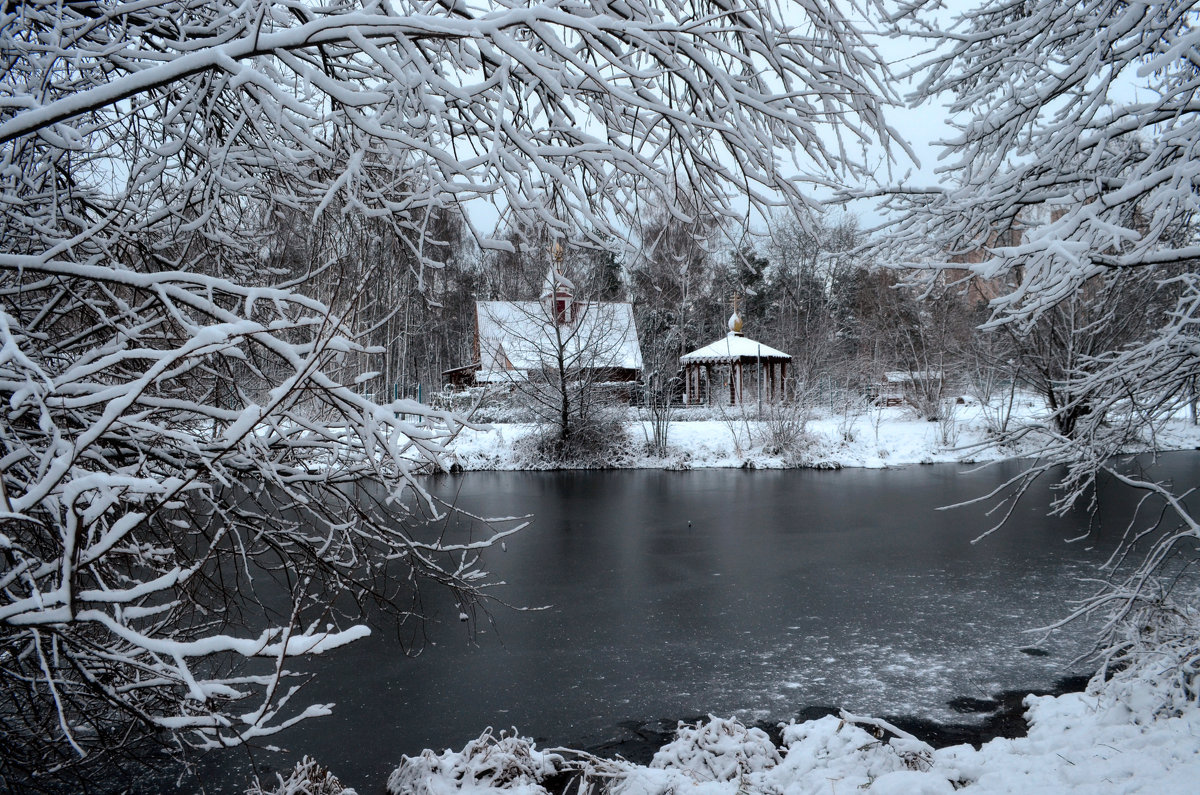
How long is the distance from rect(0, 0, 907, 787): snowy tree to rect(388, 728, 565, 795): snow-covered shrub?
1508mm

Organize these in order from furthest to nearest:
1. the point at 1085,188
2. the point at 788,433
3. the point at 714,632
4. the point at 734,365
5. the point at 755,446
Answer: the point at 734,365 → the point at 755,446 → the point at 788,433 → the point at 714,632 → the point at 1085,188

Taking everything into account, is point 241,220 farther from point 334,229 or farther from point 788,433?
point 788,433

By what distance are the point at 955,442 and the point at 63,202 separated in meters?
21.1

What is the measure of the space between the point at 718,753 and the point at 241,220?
12.1 feet

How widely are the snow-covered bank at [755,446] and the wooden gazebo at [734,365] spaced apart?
4688 millimetres

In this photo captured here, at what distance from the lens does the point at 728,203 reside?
2.57 meters

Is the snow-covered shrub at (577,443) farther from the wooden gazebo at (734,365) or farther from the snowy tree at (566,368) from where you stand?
the wooden gazebo at (734,365)

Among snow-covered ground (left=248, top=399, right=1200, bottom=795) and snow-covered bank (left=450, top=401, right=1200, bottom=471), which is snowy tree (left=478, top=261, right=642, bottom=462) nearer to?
snow-covered bank (left=450, top=401, right=1200, bottom=471)

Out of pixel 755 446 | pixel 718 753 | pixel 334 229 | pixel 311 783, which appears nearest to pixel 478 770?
pixel 311 783

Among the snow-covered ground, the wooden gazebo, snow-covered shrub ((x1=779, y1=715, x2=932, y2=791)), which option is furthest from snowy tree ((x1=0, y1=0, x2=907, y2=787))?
the wooden gazebo

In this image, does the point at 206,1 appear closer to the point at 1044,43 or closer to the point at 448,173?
the point at 448,173

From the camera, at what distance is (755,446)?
20641mm

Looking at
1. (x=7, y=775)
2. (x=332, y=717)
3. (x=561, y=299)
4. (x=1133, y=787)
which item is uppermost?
(x=561, y=299)

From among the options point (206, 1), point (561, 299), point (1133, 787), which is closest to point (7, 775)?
point (206, 1)
